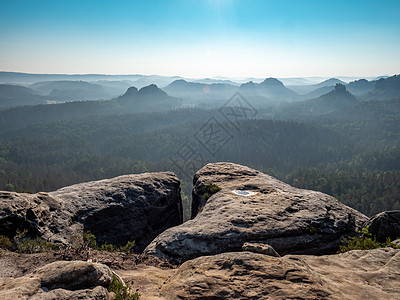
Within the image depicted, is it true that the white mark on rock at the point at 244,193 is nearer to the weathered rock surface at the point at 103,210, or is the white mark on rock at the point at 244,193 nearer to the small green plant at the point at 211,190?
the small green plant at the point at 211,190

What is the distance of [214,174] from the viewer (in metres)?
28.9

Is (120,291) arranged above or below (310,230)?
above

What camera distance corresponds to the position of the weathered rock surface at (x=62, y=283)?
820cm

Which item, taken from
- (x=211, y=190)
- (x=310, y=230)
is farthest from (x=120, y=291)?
(x=211, y=190)

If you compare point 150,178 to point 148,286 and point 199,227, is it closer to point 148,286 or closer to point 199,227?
point 199,227

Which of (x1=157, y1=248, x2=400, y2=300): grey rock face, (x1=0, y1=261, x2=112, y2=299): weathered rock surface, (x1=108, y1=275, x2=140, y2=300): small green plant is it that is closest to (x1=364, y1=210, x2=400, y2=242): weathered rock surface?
(x1=157, y1=248, x2=400, y2=300): grey rock face

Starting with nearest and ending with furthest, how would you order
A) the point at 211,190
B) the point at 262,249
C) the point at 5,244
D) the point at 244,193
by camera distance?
the point at 262,249
the point at 5,244
the point at 244,193
the point at 211,190

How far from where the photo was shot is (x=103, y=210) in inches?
883

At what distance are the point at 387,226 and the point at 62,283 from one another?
779 inches

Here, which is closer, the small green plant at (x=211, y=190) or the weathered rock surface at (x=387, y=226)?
the weathered rock surface at (x=387, y=226)

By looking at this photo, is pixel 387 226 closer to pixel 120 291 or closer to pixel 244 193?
pixel 244 193

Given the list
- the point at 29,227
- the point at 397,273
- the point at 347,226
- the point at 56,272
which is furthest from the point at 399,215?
the point at 29,227

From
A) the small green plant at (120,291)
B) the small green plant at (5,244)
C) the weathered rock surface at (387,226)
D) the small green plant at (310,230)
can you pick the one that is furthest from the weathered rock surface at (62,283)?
the weathered rock surface at (387,226)

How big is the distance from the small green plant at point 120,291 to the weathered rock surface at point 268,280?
678 mm
